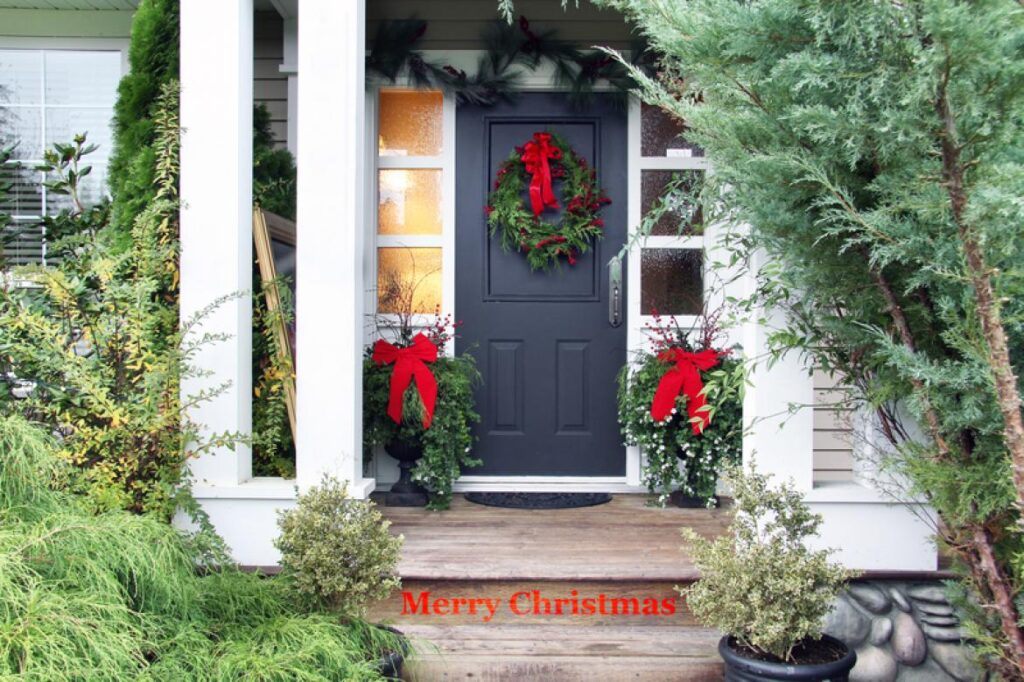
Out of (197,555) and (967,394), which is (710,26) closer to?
(967,394)

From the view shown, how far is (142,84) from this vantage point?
10.7 feet

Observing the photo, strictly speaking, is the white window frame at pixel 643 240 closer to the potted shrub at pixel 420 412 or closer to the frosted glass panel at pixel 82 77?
the potted shrub at pixel 420 412

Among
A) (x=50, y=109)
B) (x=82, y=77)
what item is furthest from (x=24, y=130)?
(x=82, y=77)

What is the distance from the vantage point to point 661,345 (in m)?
4.34

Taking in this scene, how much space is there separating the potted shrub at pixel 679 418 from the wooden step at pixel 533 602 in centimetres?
108

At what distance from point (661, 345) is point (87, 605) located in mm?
2881

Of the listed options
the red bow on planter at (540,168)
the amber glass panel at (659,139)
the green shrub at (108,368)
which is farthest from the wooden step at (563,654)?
the amber glass panel at (659,139)

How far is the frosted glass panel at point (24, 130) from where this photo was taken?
4.42m

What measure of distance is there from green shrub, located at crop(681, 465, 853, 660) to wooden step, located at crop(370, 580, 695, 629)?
18.6 inches

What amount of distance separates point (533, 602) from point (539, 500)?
1258 mm

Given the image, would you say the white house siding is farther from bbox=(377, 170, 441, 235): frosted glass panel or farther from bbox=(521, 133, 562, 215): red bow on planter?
bbox=(377, 170, 441, 235): frosted glass panel

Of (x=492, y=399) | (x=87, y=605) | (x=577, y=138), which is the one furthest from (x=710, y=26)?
(x=492, y=399)

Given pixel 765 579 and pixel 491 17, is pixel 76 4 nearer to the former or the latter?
pixel 491 17

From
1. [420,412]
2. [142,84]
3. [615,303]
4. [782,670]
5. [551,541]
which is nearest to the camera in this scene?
[782,670]
